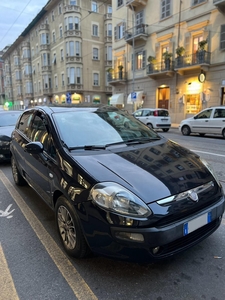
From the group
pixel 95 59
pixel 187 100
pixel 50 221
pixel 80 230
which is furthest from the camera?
pixel 95 59

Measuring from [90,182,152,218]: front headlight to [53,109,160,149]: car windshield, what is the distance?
87 centimetres

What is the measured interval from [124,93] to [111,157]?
25485mm

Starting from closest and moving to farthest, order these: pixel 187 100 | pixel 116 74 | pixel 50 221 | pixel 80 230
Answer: pixel 80 230, pixel 50 221, pixel 187 100, pixel 116 74

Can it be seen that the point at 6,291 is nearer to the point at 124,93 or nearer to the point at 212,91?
the point at 212,91

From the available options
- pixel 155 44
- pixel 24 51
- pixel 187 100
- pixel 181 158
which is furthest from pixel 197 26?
pixel 24 51

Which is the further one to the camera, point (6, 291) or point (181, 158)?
point (181, 158)

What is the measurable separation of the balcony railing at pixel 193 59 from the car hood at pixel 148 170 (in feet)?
57.3

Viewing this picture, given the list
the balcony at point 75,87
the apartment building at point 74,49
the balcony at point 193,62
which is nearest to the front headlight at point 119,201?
the balcony at point 193,62

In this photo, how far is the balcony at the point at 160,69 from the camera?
20.1 m

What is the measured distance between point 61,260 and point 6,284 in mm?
543

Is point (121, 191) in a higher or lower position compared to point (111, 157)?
lower

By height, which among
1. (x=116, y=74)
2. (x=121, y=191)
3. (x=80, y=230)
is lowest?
(x=80, y=230)

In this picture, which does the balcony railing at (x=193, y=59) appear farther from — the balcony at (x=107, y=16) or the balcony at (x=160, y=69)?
the balcony at (x=107, y=16)

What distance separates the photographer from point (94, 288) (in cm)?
203
